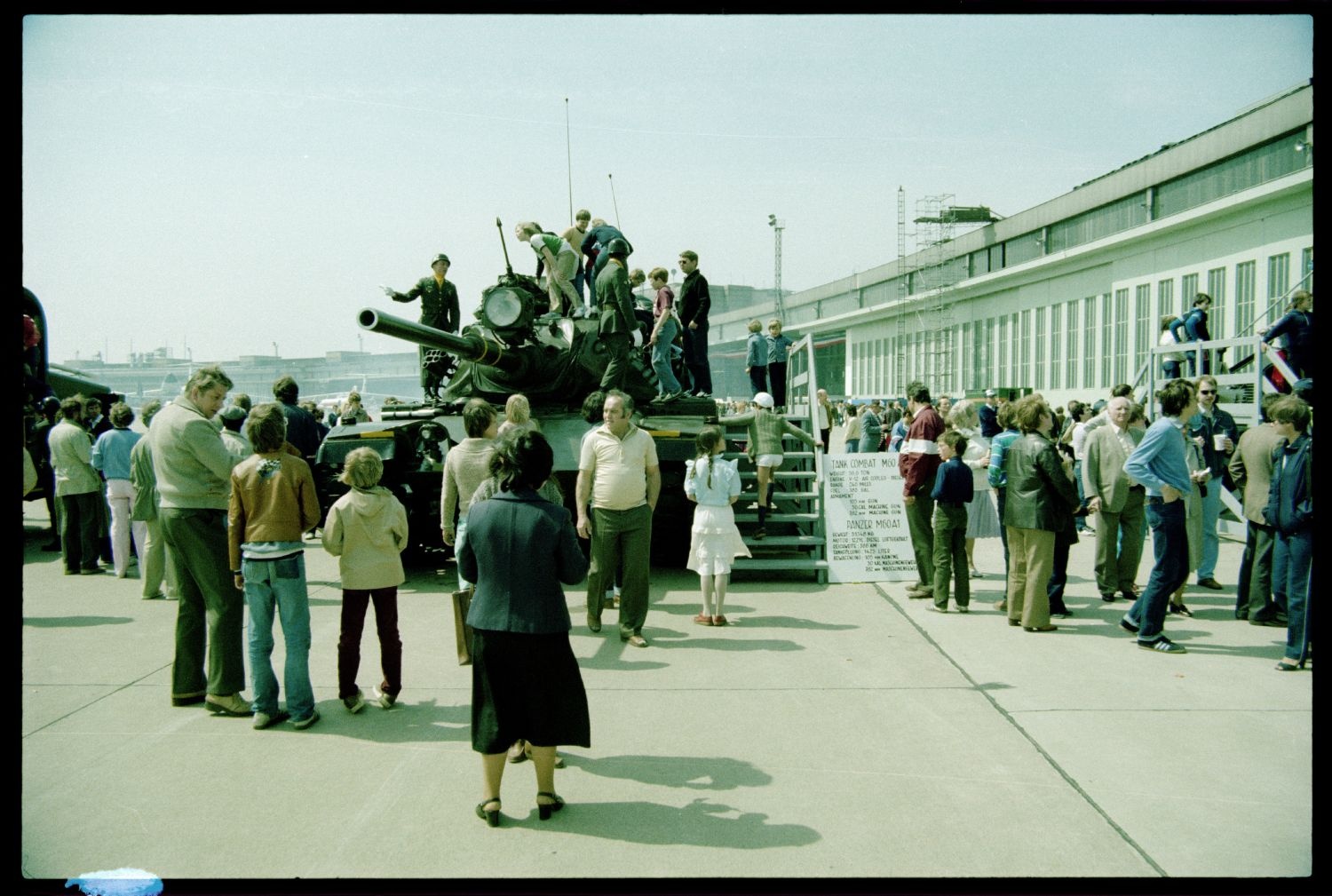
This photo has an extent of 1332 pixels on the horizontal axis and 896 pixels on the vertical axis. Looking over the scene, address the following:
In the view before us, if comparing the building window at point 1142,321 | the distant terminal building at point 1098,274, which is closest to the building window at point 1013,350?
the distant terminal building at point 1098,274

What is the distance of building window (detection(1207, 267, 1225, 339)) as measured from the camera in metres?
16.9

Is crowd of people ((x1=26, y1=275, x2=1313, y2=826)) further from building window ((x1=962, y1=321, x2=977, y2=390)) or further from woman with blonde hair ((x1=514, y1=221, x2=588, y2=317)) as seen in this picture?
building window ((x1=962, y1=321, x2=977, y2=390))

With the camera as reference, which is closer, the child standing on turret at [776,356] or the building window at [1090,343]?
the child standing on turret at [776,356]

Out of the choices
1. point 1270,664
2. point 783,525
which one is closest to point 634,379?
point 783,525

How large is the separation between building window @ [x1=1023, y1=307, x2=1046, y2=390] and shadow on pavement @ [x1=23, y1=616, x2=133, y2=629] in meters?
22.9

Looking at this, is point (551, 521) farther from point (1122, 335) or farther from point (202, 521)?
point (1122, 335)

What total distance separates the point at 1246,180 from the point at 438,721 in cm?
1613

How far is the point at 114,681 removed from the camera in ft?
19.2

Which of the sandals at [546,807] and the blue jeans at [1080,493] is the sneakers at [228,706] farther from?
the blue jeans at [1080,493]

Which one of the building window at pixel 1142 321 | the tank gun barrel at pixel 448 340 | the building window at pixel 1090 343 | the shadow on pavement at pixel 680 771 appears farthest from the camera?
the building window at pixel 1090 343

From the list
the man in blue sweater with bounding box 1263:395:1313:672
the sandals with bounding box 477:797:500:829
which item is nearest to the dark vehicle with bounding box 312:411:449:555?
the sandals with bounding box 477:797:500:829

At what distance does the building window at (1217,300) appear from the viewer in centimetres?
1692

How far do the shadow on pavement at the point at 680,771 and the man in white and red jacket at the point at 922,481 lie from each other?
Answer: 4.08 meters
